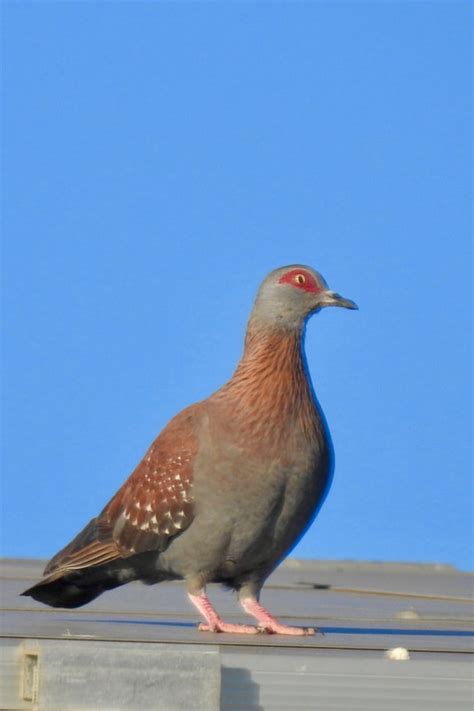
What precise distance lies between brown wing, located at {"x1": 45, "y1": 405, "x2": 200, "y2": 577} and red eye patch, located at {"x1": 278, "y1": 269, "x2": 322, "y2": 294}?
92 centimetres

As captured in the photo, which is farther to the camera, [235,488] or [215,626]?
[235,488]

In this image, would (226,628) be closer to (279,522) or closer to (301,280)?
(279,522)

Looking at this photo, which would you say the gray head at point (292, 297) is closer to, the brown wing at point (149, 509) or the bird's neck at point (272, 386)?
the bird's neck at point (272, 386)

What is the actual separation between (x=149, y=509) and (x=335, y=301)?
1.62m

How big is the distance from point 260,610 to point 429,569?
10737mm

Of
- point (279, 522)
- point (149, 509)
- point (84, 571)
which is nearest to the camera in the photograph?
point (279, 522)

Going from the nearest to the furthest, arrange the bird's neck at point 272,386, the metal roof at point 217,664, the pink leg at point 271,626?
1. the metal roof at point 217,664
2. the pink leg at point 271,626
3. the bird's neck at point 272,386

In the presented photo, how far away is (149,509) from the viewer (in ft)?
32.7

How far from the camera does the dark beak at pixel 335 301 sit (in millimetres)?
10086

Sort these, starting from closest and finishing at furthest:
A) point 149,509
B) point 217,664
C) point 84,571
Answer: point 217,664 → point 149,509 → point 84,571

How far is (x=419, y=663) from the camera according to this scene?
704 centimetres

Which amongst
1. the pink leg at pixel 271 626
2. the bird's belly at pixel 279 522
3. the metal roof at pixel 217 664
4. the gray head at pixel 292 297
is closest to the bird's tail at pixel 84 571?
the metal roof at pixel 217 664

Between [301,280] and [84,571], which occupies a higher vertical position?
[301,280]

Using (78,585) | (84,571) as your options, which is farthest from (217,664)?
(78,585)
